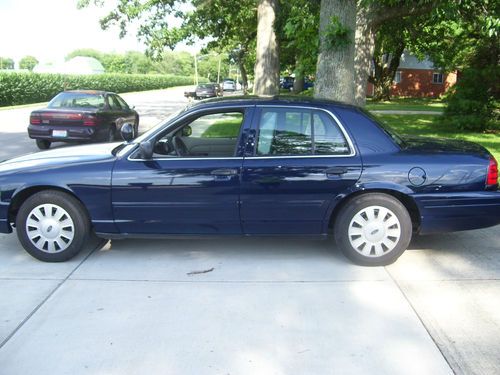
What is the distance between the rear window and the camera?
42.5 ft

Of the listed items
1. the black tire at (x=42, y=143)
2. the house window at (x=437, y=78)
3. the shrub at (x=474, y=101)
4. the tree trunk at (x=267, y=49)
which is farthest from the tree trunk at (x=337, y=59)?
the house window at (x=437, y=78)

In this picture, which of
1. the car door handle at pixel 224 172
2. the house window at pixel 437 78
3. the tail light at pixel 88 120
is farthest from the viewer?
the house window at pixel 437 78

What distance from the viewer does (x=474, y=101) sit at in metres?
15.8

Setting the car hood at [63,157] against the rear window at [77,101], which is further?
the rear window at [77,101]

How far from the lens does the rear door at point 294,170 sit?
4.75 meters

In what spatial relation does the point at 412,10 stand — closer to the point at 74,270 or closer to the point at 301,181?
the point at 301,181

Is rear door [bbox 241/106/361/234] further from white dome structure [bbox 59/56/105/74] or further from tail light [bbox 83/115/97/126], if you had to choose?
white dome structure [bbox 59/56/105/74]

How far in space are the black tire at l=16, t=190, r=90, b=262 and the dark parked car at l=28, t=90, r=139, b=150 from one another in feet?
25.3

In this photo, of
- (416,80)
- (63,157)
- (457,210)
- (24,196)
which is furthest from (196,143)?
(416,80)

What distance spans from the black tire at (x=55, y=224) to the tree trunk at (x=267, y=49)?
1306 centimetres

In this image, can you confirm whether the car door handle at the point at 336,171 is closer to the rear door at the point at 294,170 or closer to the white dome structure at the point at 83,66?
the rear door at the point at 294,170

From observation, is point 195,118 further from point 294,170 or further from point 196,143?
point 294,170

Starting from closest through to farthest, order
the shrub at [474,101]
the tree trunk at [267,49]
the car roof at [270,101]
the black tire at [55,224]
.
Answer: the black tire at [55,224]
the car roof at [270,101]
the shrub at [474,101]
the tree trunk at [267,49]

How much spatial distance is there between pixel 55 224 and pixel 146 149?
1.11 m
